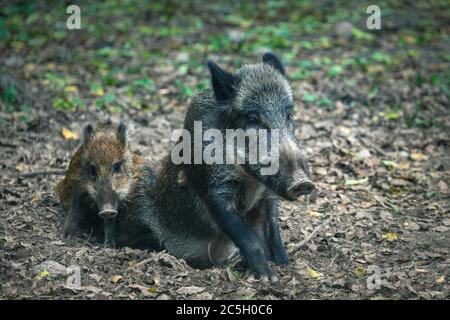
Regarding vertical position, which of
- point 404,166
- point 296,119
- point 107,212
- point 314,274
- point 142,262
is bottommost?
point 314,274

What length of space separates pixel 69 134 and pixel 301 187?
479cm

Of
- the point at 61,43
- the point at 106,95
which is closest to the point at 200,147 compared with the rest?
the point at 106,95

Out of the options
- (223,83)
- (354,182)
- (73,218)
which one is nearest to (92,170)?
(73,218)

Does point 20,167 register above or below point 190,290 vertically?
above

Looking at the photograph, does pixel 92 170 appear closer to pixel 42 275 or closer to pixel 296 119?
pixel 42 275

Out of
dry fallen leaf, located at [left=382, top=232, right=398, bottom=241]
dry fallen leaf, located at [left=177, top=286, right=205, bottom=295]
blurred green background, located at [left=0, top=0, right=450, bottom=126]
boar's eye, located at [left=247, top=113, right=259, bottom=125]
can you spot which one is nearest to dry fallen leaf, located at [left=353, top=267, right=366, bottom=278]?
Answer: dry fallen leaf, located at [left=382, top=232, right=398, bottom=241]

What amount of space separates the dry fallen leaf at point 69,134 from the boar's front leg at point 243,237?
3696 mm

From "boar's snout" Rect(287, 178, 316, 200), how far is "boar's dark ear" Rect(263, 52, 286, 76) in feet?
5.23

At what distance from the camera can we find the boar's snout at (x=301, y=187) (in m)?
5.46

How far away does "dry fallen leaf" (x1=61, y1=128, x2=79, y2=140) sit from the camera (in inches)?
364

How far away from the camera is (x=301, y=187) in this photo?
5.48m

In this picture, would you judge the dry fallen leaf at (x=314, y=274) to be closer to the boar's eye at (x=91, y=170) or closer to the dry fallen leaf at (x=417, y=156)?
the boar's eye at (x=91, y=170)

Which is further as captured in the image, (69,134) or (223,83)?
(69,134)

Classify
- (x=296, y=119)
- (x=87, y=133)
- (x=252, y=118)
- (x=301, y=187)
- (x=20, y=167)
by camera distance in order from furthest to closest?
(x=296, y=119), (x=20, y=167), (x=87, y=133), (x=252, y=118), (x=301, y=187)
